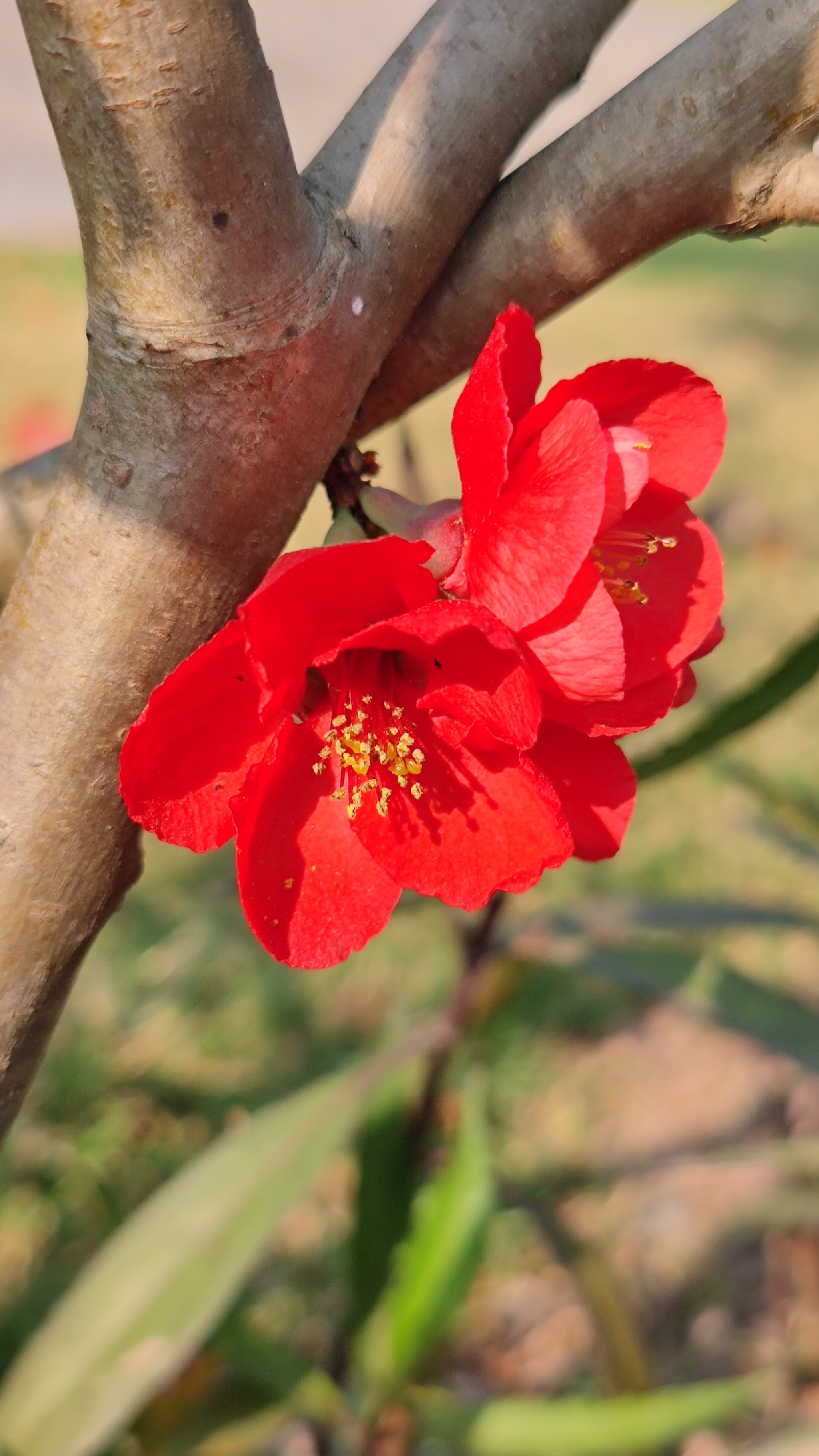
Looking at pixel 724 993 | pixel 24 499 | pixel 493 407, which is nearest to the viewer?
pixel 493 407

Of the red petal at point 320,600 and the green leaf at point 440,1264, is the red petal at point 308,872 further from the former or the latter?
the green leaf at point 440,1264

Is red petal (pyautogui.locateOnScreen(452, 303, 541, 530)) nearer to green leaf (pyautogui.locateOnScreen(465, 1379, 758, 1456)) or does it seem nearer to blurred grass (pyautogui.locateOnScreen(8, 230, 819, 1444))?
blurred grass (pyautogui.locateOnScreen(8, 230, 819, 1444))

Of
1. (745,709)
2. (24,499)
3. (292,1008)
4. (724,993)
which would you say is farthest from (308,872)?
(292,1008)

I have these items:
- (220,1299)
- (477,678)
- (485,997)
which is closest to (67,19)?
(477,678)

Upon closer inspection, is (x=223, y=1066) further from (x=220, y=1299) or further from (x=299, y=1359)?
(x=220, y=1299)

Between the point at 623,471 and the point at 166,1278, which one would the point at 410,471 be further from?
the point at 166,1278

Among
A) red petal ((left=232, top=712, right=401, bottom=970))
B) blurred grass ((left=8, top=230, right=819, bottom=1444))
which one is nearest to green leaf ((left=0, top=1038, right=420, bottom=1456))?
blurred grass ((left=8, top=230, right=819, bottom=1444))

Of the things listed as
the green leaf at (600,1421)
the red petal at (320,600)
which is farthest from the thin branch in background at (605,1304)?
the red petal at (320,600)
